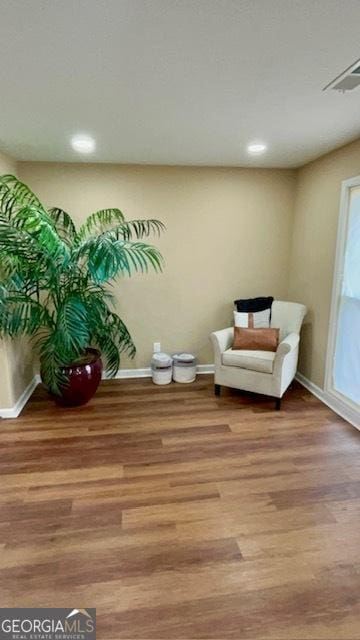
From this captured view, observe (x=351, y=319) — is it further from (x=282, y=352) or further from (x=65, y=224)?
(x=65, y=224)

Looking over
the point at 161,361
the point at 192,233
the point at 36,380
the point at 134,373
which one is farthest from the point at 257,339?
the point at 36,380

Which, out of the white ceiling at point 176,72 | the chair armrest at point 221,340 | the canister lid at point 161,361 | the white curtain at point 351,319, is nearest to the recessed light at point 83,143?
the white ceiling at point 176,72

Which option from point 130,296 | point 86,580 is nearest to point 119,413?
point 130,296

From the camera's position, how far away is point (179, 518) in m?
1.77

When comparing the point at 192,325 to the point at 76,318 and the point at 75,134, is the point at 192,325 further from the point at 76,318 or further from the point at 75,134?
the point at 75,134

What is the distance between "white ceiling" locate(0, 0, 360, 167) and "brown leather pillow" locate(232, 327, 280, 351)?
1.61 m

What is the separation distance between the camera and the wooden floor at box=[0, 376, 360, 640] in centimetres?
132

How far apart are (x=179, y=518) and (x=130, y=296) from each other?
2265 millimetres

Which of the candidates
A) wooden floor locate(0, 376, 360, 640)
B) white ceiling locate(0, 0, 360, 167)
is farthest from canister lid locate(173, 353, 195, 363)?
white ceiling locate(0, 0, 360, 167)

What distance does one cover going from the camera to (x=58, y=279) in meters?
2.66

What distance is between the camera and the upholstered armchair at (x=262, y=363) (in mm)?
2896

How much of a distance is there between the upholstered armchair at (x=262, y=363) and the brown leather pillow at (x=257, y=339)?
6 cm

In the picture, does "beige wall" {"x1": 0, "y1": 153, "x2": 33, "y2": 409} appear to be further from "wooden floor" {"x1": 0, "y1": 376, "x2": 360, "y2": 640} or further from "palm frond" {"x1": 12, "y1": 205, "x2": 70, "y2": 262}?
"palm frond" {"x1": 12, "y1": 205, "x2": 70, "y2": 262}

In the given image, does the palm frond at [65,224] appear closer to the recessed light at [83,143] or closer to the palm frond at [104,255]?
the palm frond at [104,255]
